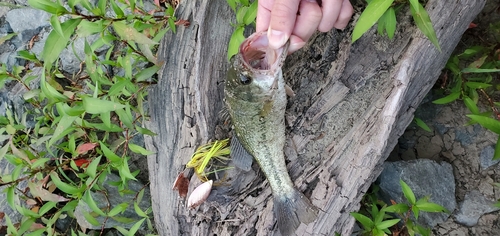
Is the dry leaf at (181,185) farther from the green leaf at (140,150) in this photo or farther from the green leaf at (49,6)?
the green leaf at (49,6)

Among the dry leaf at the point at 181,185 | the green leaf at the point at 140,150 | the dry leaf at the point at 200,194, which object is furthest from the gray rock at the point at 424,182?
the green leaf at the point at 140,150

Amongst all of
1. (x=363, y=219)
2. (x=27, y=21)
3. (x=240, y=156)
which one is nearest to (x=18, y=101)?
(x=27, y=21)

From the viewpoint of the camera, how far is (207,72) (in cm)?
290

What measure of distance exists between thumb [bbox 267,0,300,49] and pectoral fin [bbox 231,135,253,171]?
0.87 m

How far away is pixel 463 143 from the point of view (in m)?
3.66

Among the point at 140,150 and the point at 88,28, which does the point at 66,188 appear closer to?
the point at 140,150

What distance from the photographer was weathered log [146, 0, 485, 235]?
264 centimetres

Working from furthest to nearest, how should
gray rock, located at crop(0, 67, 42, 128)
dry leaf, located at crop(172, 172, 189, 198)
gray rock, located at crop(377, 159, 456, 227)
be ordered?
gray rock, located at crop(0, 67, 42, 128) < gray rock, located at crop(377, 159, 456, 227) < dry leaf, located at crop(172, 172, 189, 198)

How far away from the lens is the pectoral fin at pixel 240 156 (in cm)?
281

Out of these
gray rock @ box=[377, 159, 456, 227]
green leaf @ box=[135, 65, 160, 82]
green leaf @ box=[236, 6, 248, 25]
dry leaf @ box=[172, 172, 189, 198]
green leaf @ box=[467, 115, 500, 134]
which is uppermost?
green leaf @ box=[236, 6, 248, 25]

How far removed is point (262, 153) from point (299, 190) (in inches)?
15.5

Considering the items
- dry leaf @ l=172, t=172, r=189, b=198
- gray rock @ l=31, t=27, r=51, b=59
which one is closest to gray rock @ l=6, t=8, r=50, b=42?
gray rock @ l=31, t=27, r=51, b=59

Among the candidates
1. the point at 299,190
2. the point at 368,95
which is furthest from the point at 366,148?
the point at 299,190

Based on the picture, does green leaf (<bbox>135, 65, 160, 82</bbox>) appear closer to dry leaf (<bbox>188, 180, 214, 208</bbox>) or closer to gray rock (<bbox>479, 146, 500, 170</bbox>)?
dry leaf (<bbox>188, 180, 214, 208</bbox>)
